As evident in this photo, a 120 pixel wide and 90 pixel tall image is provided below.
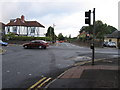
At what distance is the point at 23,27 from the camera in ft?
205

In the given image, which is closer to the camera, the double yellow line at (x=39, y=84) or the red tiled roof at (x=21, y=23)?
the double yellow line at (x=39, y=84)

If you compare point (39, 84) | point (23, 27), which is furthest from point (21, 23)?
point (39, 84)

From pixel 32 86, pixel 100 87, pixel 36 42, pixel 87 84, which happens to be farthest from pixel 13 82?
pixel 36 42

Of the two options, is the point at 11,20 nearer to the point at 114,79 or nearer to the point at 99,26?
the point at 99,26

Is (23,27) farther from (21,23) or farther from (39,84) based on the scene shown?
(39,84)

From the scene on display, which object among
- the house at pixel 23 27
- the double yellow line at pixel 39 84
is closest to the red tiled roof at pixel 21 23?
the house at pixel 23 27

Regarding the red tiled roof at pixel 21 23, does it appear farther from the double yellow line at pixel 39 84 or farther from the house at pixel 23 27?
the double yellow line at pixel 39 84

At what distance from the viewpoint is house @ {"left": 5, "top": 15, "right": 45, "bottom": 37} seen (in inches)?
2442

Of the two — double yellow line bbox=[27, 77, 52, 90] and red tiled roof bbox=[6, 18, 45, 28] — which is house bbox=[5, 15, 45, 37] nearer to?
red tiled roof bbox=[6, 18, 45, 28]

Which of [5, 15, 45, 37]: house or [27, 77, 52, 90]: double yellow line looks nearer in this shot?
[27, 77, 52, 90]: double yellow line

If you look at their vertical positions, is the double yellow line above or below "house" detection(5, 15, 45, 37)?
below

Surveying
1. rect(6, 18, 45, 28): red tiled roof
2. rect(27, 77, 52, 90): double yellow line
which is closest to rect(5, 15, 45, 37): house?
rect(6, 18, 45, 28): red tiled roof

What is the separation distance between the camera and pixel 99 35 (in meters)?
53.8

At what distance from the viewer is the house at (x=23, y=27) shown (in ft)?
204
